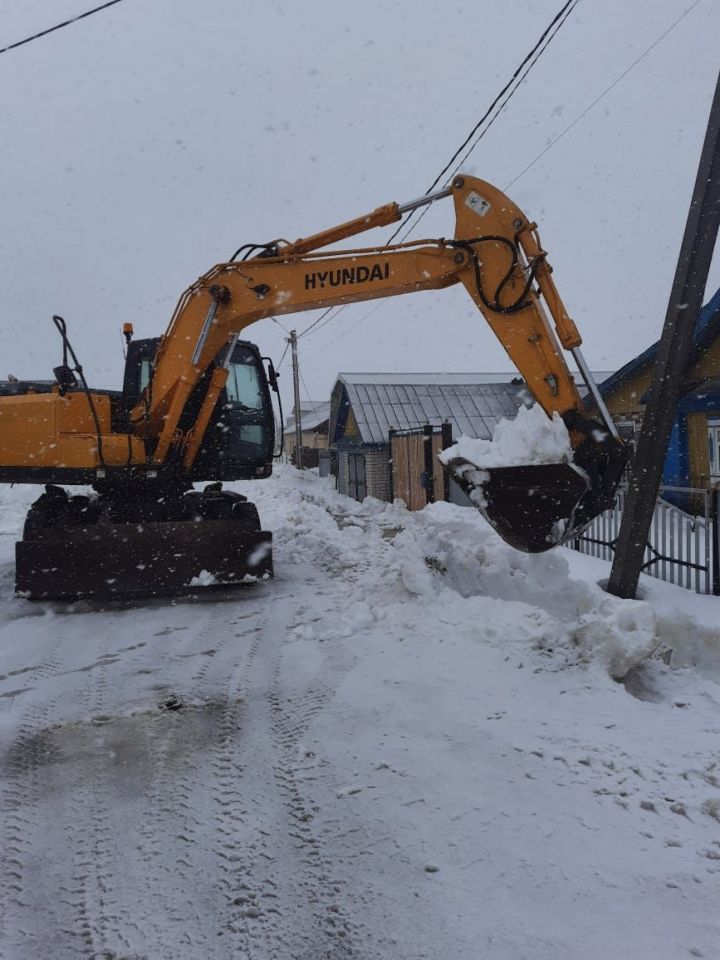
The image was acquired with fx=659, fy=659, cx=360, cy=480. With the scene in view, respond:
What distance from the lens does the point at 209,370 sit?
7.95 m

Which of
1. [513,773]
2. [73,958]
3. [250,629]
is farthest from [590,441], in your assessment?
[73,958]

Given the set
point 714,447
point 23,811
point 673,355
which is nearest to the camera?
point 23,811

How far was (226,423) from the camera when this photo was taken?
850cm

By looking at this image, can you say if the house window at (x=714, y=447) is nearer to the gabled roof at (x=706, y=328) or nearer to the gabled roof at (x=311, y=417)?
the gabled roof at (x=706, y=328)

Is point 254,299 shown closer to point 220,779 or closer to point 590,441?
point 590,441

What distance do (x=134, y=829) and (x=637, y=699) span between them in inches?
121

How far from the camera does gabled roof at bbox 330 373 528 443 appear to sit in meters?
21.0

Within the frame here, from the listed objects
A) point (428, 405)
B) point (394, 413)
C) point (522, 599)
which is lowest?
point (522, 599)

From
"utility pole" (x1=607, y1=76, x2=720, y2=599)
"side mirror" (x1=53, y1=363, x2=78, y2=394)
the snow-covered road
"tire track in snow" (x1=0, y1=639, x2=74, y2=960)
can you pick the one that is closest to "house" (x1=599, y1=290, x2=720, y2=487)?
"utility pole" (x1=607, y1=76, x2=720, y2=599)

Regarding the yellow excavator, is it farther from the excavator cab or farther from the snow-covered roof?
the snow-covered roof

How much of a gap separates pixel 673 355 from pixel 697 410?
9132mm

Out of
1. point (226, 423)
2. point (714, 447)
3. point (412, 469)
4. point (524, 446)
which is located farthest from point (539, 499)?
point (412, 469)

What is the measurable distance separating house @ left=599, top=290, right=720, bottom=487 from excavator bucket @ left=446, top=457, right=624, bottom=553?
848 cm

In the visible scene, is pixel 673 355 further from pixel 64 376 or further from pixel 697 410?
pixel 697 410
